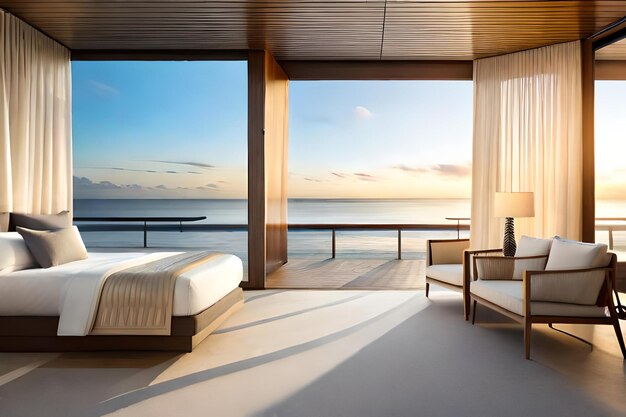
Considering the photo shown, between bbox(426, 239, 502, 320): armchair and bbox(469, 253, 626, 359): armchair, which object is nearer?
bbox(469, 253, 626, 359): armchair

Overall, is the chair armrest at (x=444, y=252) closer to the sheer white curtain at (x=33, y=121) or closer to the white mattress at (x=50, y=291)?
the white mattress at (x=50, y=291)

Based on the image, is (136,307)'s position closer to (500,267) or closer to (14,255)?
(14,255)

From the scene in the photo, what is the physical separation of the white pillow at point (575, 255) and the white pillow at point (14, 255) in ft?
13.2

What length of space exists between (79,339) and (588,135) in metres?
5.40

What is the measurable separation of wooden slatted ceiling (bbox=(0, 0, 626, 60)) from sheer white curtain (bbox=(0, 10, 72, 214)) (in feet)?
0.78

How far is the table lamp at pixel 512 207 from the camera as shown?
5.04 m

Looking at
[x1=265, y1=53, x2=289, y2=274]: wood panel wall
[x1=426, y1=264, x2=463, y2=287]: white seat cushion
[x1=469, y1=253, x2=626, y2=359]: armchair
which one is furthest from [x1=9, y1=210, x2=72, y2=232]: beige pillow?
[x1=469, y1=253, x2=626, y2=359]: armchair

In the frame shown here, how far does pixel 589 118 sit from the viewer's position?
220 inches

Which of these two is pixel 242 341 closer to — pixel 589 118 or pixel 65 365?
pixel 65 365

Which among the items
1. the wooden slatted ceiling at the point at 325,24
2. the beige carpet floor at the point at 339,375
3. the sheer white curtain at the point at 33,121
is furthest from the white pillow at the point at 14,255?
the wooden slatted ceiling at the point at 325,24

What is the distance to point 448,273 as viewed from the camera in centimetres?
488

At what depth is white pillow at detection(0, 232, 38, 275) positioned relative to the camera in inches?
144

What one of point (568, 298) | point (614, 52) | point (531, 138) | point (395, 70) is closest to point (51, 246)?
point (568, 298)

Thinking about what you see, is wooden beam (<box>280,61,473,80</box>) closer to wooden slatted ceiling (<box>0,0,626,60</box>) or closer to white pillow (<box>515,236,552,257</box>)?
wooden slatted ceiling (<box>0,0,626,60</box>)
